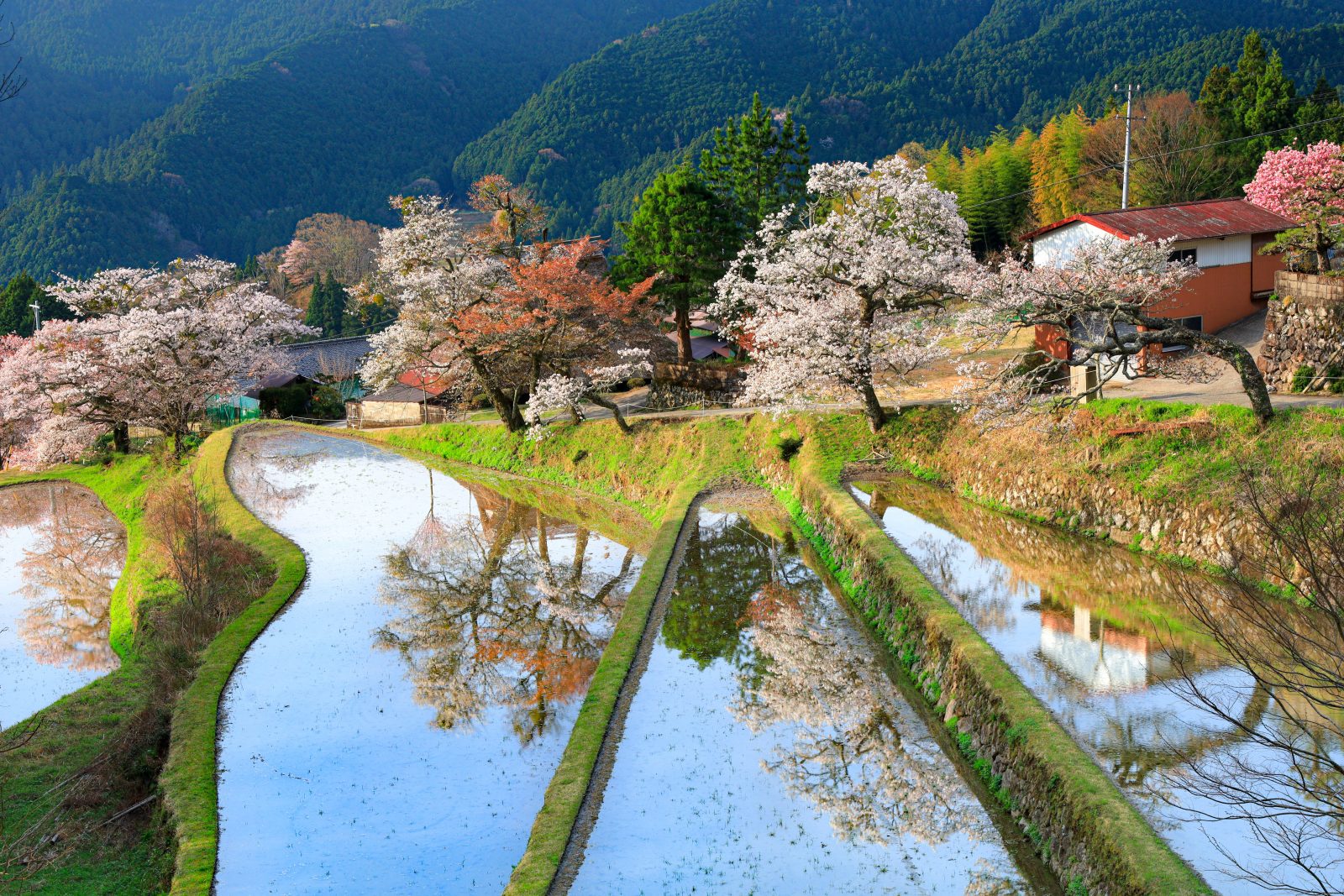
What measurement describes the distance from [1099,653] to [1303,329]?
11.8m

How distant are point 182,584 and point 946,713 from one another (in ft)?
51.3

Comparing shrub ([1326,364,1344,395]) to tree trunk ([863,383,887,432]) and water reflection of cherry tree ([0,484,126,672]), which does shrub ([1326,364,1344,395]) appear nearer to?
tree trunk ([863,383,887,432])

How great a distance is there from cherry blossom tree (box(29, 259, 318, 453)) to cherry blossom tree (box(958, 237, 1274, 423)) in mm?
28257

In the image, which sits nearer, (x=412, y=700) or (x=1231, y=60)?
(x=412, y=700)

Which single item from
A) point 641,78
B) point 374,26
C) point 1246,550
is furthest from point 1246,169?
point 374,26

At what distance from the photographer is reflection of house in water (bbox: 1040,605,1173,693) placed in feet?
42.0

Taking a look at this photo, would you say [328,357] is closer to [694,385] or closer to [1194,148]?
[694,385]

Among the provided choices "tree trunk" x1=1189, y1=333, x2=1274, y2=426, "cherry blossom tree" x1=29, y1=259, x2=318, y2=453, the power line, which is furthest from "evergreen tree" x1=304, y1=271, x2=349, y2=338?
"tree trunk" x1=1189, y1=333, x2=1274, y2=426

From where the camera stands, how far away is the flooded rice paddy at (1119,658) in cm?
965

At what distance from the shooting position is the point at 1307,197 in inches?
1002

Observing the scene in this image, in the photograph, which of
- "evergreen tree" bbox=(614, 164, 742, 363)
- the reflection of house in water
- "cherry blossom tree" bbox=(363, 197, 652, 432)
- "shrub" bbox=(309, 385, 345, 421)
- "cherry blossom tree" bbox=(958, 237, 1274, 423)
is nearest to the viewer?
the reflection of house in water

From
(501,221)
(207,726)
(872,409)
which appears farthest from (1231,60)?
(207,726)

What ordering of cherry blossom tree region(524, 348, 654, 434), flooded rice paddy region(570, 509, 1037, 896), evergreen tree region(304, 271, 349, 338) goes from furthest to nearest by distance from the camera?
1. evergreen tree region(304, 271, 349, 338)
2. cherry blossom tree region(524, 348, 654, 434)
3. flooded rice paddy region(570, 509, 1037, 896)

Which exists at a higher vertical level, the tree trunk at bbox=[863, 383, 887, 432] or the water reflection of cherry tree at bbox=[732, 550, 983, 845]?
the tree trunk at bbox=[863, 383, 887, 432]
